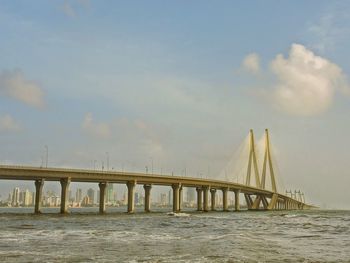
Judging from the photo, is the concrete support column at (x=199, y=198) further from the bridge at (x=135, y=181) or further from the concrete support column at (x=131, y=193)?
the concrete support column at (x=131, y=193)

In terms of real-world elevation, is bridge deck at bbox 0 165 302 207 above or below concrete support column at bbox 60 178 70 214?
above

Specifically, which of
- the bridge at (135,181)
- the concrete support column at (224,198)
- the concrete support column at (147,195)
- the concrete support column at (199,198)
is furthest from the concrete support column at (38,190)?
the concrete support column at (224,198)

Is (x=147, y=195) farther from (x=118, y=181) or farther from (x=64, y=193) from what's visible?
(x=64, y=193)

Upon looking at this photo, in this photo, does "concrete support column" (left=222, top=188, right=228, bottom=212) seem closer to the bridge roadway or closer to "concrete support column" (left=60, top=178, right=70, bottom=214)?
the bridge roadway

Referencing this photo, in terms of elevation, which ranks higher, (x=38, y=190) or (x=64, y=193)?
(x=38, y=190)

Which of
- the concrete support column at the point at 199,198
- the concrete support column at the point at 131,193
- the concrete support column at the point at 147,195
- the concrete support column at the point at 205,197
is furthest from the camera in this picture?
the concrete support column at the point at 199,198

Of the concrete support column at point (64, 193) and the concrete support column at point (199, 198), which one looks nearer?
the concrete support column at point (64, 193)

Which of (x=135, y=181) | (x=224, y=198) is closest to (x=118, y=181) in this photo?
(x=135, y=181)

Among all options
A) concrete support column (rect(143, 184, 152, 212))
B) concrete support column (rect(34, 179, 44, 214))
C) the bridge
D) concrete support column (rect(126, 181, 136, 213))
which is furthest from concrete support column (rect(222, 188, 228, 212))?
concrete support column (rect(34, 179, 44, 214))

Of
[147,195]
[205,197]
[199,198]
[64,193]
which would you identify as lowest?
[64,193]

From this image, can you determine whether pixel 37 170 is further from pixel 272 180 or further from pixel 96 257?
pixel 272 180

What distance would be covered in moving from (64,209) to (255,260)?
92.7m

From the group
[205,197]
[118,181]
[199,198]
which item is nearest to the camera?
[118,181]

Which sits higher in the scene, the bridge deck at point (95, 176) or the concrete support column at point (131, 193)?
the bridge deck at point (95, 176)
